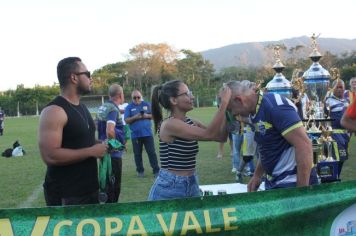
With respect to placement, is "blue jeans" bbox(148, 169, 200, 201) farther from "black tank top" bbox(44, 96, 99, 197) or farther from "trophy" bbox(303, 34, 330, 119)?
"trophy" bbox(303, 34, 330, 119)

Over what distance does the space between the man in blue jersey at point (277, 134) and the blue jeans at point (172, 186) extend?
0.61 meters

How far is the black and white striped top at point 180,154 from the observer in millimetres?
3766

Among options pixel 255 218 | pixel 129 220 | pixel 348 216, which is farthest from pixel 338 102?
pixel 129 220

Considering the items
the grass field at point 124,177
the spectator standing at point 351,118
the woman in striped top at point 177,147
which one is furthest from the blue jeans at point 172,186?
the grass field at point 124,177

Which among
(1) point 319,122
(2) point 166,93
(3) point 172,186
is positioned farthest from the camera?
(1) point 319,122

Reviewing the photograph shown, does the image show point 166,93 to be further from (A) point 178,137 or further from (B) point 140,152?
(B) point 140,152

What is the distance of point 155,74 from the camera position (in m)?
110

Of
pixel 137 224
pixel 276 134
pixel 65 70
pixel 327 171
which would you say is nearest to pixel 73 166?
pixel 65 70

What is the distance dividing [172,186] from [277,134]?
3.00ft

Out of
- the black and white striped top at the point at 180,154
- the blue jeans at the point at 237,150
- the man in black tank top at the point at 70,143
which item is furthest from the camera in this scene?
the blue jeans at the point at 237,150

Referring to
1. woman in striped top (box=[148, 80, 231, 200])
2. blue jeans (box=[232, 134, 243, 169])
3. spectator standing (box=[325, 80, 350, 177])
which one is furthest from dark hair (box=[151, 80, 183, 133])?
blue jeans (box=[232, 134, 243, 169])

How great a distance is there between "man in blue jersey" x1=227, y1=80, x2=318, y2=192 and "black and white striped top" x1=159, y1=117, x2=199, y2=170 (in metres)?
0.48

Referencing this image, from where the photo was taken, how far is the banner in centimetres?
296

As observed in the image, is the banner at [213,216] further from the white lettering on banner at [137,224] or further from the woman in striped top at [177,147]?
the woman in striped top at [177,147]
